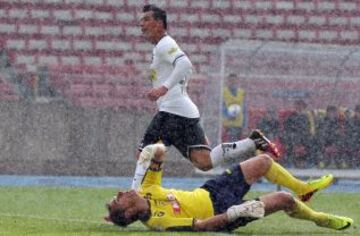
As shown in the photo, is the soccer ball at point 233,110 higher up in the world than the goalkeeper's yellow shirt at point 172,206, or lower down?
lower down

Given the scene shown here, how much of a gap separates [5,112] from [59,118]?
902 mm

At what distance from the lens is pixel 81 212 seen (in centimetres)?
1214

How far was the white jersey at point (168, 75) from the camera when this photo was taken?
36.0 ft

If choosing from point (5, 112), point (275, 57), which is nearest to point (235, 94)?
point (275, 57)

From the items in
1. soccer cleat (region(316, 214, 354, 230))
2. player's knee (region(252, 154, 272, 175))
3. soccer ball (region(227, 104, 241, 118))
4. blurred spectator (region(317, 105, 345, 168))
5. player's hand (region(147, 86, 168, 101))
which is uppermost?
player's hand (region(147, 86, 168, 101))

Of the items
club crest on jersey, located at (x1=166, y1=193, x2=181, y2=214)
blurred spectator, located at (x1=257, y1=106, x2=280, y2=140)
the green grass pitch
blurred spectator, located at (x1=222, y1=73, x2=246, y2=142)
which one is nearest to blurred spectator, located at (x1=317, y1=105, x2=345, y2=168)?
blurred spectator, located at (x1=257, y1=106, x2=280, y2=140)

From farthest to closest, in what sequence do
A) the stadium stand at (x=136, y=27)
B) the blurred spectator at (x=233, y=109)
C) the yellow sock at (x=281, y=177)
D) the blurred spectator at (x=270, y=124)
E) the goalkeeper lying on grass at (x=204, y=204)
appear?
the stadium stand at (x=136, y=27), the blurred spectator at (x=233, y=109), the blurred spectator at (x=270, y=124), the yellow sock at (x=281, y=177), the goalkeeper lying on grass at (x=204, y=204)

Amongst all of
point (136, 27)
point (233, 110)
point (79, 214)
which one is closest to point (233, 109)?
point (233, 110)

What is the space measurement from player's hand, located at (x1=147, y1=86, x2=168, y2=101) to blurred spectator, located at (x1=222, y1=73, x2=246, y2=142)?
8.35 m

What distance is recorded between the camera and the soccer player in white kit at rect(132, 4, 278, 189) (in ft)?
35.9

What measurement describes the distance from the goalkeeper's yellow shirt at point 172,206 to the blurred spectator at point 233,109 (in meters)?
9.75

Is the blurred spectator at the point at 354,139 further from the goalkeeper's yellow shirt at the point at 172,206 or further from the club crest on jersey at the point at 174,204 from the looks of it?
the club crest on jersey at the point at 174,204

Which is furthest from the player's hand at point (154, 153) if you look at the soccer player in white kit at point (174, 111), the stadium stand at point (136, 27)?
the stadium stand at point (136, 27)

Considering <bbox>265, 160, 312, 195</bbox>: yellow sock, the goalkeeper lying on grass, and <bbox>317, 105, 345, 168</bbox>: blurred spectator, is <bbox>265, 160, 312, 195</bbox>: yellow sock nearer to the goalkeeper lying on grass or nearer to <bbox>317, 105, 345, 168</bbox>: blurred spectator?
the goalkeeper lying on grass
